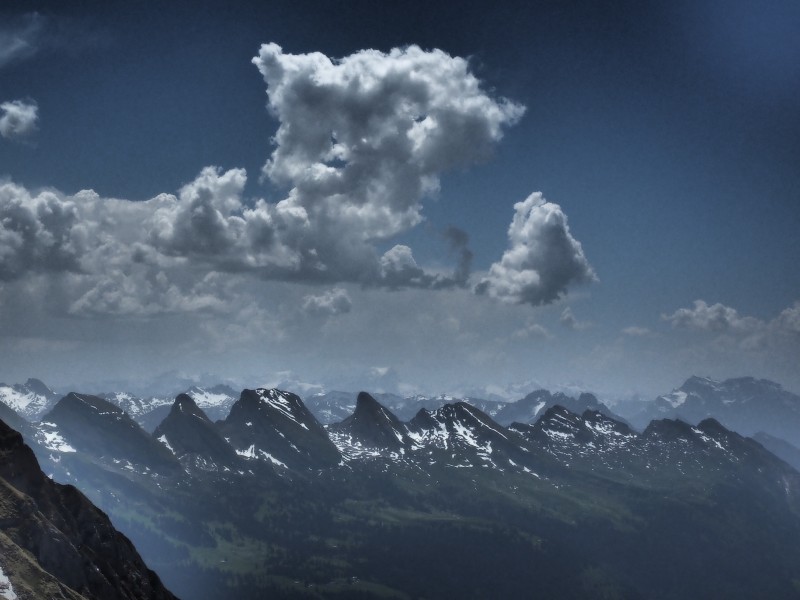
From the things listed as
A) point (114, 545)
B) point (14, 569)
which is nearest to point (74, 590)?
point (14, 569)

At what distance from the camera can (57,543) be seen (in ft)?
427

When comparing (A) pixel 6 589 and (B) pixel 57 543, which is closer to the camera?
(A) pixel 6 589

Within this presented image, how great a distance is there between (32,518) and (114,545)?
24.7m

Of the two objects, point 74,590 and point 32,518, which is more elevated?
point 32,518

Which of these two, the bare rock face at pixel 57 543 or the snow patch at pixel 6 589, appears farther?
the bare rock face at pixel 57 543

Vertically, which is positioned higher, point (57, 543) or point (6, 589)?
point (57, 543)

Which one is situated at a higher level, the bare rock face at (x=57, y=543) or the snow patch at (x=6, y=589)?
the bare rock face at (x=57, y=543)

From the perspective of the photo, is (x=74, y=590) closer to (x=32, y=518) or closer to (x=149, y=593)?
(x=32, y=518)

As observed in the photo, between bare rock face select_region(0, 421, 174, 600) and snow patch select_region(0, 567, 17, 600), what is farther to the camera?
bare rock face select_region(0, 421, 174, 600)

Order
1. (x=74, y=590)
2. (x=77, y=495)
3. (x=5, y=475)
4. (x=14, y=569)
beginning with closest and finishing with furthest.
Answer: (x=14, y=569)
(x=74, y=590)
(x=5, y=475)
(x=77, y=495)

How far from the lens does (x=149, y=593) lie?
149500mm

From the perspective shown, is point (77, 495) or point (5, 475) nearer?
point (5, 475)

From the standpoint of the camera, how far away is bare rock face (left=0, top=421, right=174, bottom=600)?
11831 centimetres

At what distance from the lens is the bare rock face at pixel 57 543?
118312 millimetres
